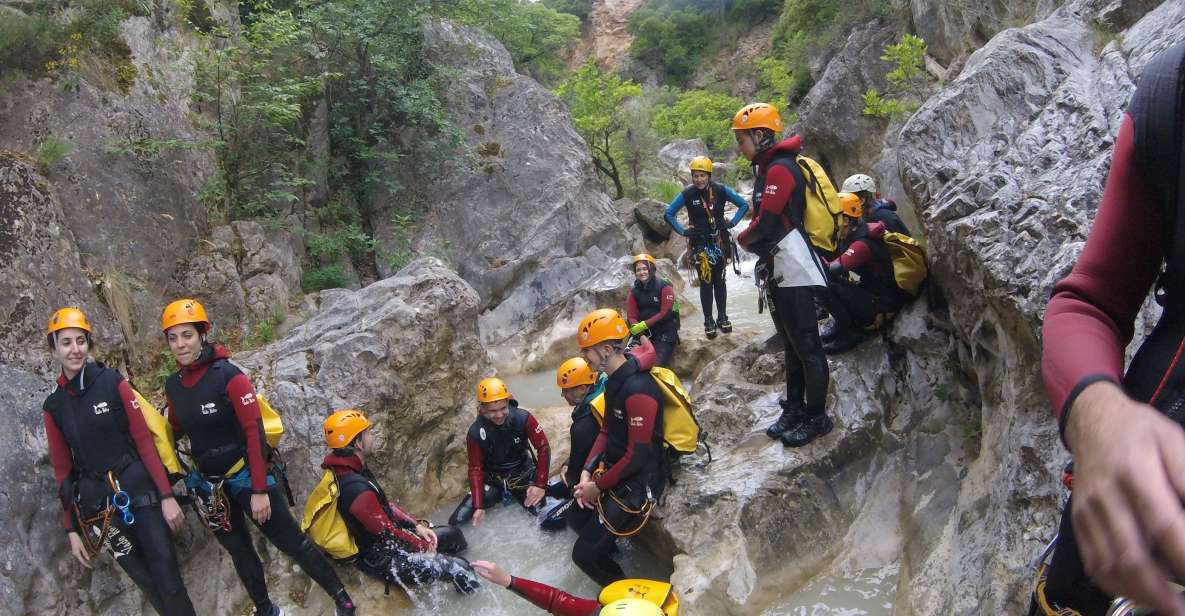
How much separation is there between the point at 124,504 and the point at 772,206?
4.65 metres

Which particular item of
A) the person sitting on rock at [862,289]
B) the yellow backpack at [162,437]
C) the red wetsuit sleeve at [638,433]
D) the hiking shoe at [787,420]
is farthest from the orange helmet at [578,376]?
the yellow backpack at [162,437]

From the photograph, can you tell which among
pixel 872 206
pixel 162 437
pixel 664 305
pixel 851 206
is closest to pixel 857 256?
pixel 851 206

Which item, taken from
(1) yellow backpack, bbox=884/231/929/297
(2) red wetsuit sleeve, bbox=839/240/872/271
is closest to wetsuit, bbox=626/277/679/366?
(2) red wetsuit sleeve, bbox=839/240/872/271

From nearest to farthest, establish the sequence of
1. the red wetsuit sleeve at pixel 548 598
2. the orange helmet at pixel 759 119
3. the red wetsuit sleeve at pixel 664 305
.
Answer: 1. the red wetsuit sleeve at pixel 548 598
2. the orange helmet at pixel 759 119
3. the red wetsuit sleeve at pixel 664 305

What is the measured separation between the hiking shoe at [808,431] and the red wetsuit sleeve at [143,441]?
431 centimetres

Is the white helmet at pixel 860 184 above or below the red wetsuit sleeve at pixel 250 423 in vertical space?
above

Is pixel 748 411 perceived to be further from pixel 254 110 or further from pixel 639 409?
pixel 254 110

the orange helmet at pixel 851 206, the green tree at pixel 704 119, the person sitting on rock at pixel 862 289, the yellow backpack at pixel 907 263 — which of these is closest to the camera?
the yellow backpack at pixel 907 263

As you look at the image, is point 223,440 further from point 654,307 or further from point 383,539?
point 654,307

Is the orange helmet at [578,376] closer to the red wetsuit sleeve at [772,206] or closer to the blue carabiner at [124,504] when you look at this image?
the red wetsuit sleeve at [772,206]

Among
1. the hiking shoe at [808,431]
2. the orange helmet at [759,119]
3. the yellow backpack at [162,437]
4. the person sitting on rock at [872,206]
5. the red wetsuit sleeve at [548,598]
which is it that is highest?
the orange helmet at [759,119]

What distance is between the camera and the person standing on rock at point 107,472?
441 centimetres

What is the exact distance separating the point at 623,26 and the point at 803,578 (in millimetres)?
49604

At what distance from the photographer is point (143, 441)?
4.51m
